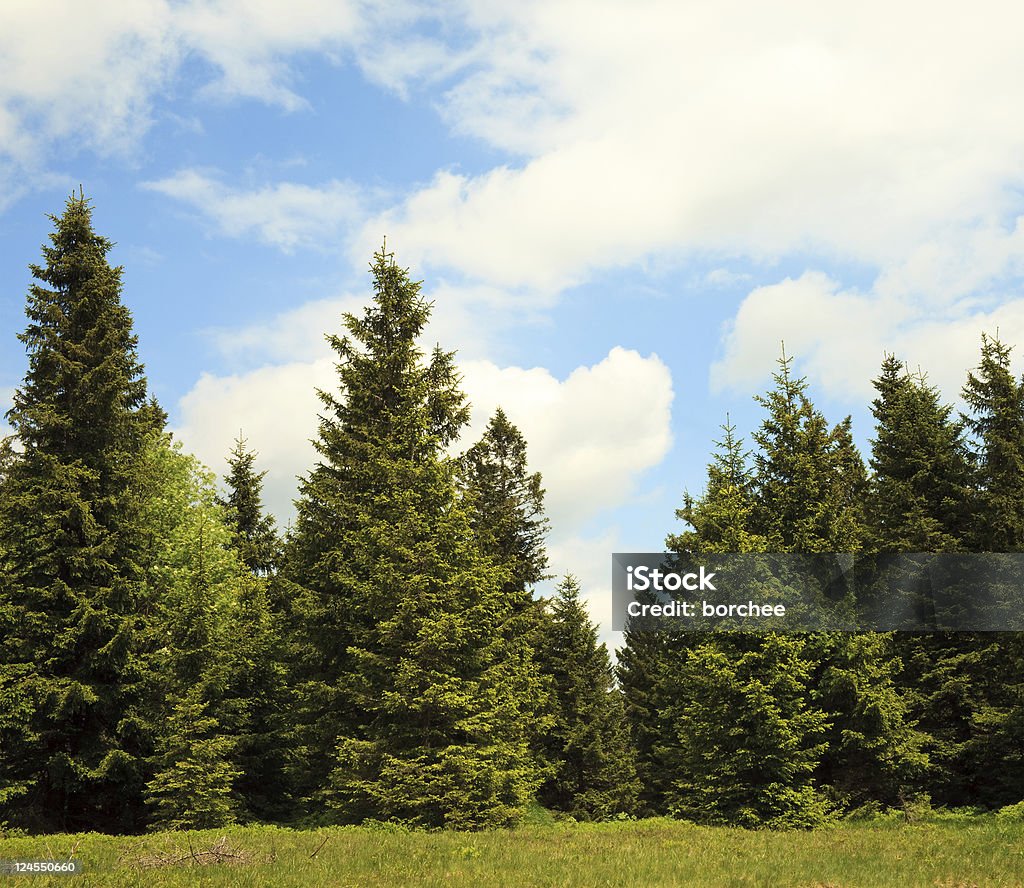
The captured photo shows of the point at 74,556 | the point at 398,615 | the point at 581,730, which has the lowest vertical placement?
the point at 581,730

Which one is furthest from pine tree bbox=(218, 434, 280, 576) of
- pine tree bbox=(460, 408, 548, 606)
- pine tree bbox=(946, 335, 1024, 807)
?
pine tree bbox=(946, 335, 1024, 807)

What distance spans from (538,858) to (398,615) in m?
9.04

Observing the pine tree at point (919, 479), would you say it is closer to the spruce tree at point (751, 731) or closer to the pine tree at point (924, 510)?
the pine tree at point (924, 510)

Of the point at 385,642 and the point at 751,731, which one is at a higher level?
the point at 385,642

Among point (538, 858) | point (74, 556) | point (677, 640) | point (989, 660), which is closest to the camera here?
point (538, 858)

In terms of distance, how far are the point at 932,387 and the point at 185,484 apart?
33.8m

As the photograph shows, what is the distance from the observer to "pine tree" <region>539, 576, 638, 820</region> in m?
43.4

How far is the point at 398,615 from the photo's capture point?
24.8 metres

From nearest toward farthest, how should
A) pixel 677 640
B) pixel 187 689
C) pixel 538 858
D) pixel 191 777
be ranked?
1. pixel 538 858
2. pixel 191 777
3. pixel 187 689
4. pixel 677 640

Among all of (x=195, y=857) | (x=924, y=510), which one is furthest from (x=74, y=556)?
(x=924, y=510)

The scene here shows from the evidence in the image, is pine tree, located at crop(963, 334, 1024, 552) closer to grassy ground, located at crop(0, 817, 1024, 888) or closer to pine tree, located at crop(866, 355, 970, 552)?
pine tree, located at crop(866, 355, 970, 552)

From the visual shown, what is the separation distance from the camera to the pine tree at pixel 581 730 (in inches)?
1709

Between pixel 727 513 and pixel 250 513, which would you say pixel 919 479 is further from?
pixel 250 513

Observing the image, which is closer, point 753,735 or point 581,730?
point 753,735
